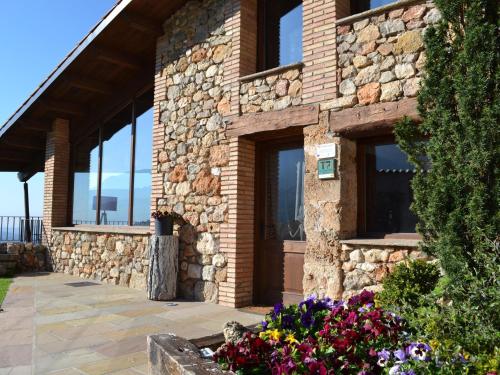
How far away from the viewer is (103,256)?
27.8ft

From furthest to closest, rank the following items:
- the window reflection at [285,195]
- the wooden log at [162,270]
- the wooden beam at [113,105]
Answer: the wooden beam at [113,105]
the wooden log at [162,270]
the window reflection at [285,195]

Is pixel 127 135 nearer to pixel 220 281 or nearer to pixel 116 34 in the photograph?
pixel 116 34

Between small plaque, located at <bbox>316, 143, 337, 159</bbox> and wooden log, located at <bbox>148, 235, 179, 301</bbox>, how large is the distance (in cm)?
269

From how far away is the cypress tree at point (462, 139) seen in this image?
3408mm

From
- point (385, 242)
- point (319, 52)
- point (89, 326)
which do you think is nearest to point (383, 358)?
point (385, 242)

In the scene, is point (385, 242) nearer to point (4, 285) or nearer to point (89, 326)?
point (89, 326)

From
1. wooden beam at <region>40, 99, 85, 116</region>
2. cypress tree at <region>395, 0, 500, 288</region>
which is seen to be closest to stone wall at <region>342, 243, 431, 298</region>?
cypress tree at <region>395, 0, 500, 288</region>

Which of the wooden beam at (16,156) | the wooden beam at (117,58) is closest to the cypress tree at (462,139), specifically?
the wooden beam at (117,58)

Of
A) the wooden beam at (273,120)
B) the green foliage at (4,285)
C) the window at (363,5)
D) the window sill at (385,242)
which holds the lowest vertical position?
the green foliage at (4,285)

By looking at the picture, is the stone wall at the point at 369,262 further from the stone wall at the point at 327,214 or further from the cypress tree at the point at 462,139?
the cypress tree at the point at 462,139

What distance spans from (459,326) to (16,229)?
12.0m

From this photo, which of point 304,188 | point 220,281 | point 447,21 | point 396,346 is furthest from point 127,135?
point 396,346

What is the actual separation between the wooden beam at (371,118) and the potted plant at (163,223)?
288 centimetres

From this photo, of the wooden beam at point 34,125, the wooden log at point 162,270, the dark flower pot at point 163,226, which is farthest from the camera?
the wooden beam at point 34,125
